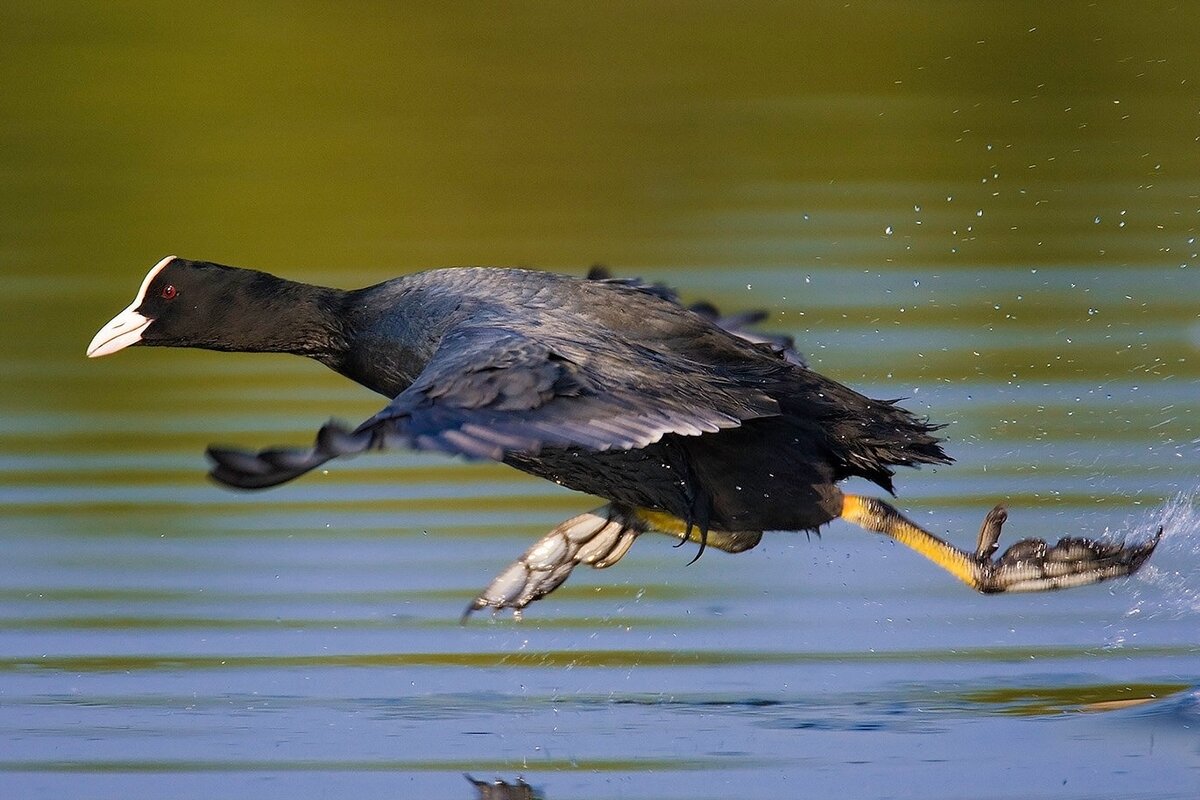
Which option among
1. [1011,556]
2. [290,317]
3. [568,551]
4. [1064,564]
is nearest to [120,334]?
[290,317]

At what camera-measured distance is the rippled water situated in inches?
227

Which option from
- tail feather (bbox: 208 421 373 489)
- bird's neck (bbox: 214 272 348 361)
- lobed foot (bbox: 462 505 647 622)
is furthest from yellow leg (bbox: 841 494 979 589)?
tail feather (bbox: 208 421 373 489)

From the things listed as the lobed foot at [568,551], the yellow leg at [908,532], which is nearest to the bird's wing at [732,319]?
the yellow leg at [908,532]

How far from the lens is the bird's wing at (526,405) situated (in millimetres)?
4965

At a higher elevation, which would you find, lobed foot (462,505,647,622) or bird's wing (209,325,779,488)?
bird's wing (209,325,779,488)

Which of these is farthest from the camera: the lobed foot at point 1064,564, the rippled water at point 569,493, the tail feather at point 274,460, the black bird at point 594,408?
the lobed foot at point 1064,564

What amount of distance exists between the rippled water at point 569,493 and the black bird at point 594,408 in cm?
27

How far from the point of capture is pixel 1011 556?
665 centimetres

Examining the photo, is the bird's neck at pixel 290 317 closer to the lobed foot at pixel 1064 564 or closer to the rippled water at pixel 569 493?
the rippled water at pixel 569 493

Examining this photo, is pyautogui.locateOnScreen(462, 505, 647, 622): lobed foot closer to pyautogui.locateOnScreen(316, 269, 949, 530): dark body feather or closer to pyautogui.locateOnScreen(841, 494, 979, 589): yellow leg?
pyautogui.locateOnScreen(316, 269, 949, 530): dark body feather

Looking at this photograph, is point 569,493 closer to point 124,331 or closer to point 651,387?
point 124,331

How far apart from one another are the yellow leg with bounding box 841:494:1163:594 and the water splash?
214mm

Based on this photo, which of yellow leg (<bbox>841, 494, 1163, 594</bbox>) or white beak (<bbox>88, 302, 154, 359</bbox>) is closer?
yellow leg (<bbox>841, 494, 1163, 594</bbox>)

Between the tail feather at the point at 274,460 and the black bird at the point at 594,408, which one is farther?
the black bird at the point at 594,408
